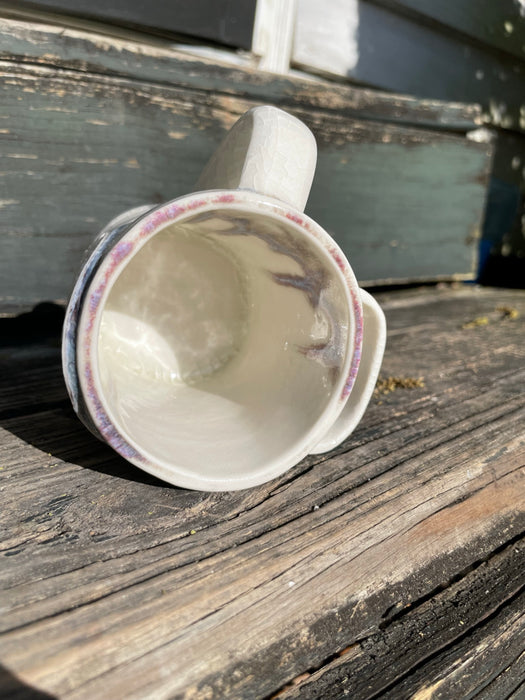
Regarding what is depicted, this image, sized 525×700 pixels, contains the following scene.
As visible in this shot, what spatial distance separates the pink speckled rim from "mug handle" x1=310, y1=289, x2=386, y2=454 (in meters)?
0.11

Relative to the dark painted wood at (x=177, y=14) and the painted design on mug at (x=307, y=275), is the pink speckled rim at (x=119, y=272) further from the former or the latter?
the dark painted wood at (x=177, y=14)

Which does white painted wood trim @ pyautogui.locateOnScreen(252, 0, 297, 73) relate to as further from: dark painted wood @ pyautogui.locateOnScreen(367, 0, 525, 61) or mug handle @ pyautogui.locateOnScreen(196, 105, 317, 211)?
mug handle @ pyautogui.locateOnScreen(196, 105, 317, 211)

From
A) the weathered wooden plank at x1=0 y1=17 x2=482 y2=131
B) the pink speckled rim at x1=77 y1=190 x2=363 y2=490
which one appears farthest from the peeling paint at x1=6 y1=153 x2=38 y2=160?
the pink speckled rim at x1=77 y1=190 x2=363 y2=490

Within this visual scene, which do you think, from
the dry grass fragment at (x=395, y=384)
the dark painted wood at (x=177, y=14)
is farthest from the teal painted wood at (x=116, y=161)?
the dry grass fragment at (x=395, y=384)

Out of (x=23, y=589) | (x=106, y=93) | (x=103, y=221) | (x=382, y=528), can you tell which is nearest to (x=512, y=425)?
(x=382, y=528)

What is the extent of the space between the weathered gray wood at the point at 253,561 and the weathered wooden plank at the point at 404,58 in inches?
70.4

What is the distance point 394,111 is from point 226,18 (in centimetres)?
71

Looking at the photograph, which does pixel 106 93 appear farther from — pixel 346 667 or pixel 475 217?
pixel 475 217

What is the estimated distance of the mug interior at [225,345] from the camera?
937 mm

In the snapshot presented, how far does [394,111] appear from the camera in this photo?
215 centimetres

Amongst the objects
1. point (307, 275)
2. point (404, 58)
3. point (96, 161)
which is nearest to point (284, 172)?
point (307, 275)

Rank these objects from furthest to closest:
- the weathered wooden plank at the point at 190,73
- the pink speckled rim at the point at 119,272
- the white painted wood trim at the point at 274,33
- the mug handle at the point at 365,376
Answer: the white painted wood trim at the point at 274,33, the weathered wooden plank at the point at 190,73, the mug handle at the point at 365,376, the pink speckled rim at the point at 119,272

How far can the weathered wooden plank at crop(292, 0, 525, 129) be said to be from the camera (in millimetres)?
2320

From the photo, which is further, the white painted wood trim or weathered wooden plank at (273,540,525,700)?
the white painted wood trim
